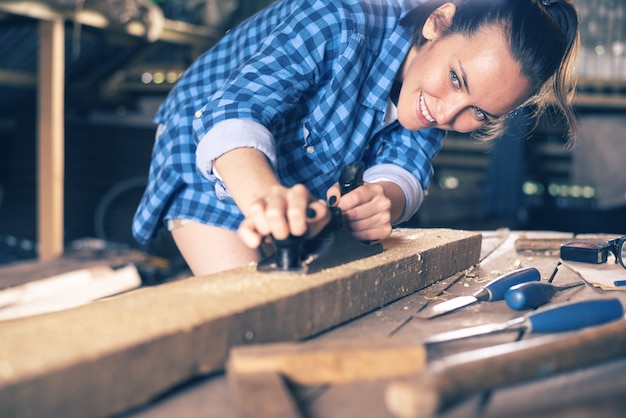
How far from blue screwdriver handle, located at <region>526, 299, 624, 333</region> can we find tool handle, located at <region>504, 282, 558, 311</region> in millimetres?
136

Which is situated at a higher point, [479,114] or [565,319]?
[479,114]

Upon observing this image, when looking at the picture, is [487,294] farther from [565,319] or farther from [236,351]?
[236,351]

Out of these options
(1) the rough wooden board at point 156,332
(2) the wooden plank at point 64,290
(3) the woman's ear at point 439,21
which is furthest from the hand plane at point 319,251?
(2) the wooden plank at point 64,290

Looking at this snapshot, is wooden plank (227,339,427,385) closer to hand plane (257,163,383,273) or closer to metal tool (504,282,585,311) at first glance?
hand plane (257,163,383,273)

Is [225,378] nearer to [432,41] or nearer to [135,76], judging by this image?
[432,41]

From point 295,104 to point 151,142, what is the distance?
14.2ft

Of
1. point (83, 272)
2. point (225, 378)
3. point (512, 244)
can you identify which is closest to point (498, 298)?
point (225, 378)

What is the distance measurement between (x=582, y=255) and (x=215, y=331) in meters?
1.05

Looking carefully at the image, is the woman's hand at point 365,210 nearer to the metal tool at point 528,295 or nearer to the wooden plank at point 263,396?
the metal tool at point 528,295

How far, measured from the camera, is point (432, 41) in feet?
4.72

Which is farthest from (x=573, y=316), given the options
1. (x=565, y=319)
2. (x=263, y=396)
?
(x=263, y=396)

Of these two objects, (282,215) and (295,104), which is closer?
(282,215)

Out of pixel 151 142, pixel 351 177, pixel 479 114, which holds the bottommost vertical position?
pixel 351 177

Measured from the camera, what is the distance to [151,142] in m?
5.48
